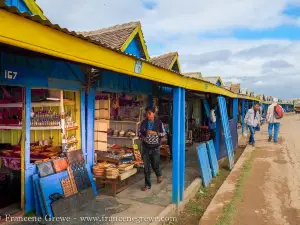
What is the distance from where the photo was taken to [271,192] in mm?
6098

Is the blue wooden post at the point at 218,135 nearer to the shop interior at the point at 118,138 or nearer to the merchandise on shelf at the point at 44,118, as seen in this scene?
the shop interior at the point at 118,138

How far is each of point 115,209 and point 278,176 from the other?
470 centimetres

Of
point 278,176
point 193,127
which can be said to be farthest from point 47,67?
point 193,127

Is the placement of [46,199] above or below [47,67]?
below

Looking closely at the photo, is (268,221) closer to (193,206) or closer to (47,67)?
(193,206)

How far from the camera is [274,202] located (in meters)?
5.51

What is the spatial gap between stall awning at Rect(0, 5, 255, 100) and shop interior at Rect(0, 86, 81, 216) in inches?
103

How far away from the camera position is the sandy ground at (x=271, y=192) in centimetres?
479

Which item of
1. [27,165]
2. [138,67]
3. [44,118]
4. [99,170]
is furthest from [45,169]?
→ [138,67]

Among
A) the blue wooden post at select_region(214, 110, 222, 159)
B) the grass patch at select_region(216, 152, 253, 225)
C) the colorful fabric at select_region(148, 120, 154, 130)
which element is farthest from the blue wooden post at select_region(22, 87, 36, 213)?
the blue wooden post at select_region(214, 110, 222, 159)

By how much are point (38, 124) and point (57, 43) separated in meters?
3.70

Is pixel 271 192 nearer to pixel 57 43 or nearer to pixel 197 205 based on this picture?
pixel 197 205

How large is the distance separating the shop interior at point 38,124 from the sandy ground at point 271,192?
12.0ft

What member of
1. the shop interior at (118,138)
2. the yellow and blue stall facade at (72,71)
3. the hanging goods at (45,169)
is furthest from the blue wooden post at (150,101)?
the hanging goods at (45,169)
